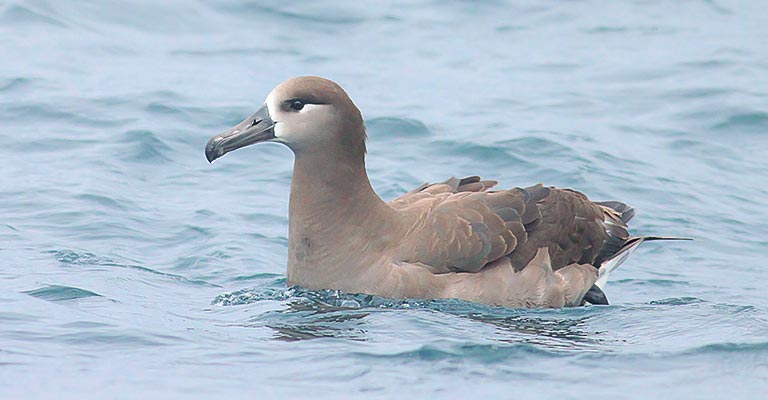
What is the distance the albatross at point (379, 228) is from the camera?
9.04m

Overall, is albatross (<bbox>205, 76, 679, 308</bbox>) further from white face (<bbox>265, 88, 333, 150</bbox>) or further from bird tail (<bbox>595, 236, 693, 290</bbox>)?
bird tail (<bbox>595, 236, 693, 290</bbox>)

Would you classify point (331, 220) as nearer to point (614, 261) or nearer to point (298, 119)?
point (298, 119)

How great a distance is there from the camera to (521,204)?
31.3 feet

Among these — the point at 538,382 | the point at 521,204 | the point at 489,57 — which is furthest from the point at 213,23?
the point at 538,382

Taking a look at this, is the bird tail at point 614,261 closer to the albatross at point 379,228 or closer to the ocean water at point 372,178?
the ocean water at point 372,178

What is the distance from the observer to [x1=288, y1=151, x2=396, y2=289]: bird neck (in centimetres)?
911

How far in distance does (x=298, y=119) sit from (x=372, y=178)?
390 cm

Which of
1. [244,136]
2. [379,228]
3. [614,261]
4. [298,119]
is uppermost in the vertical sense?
[298,119]

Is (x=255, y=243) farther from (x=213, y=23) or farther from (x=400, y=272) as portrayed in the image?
(x=213, y=23)

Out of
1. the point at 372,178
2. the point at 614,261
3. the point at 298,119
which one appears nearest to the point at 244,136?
the point at 298,119

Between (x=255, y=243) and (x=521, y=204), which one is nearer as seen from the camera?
(x=521, y=204)

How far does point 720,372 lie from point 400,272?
2.16 meters

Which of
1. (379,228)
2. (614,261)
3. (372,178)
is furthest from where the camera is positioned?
(372,178)

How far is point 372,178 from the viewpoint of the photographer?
1311 cm
